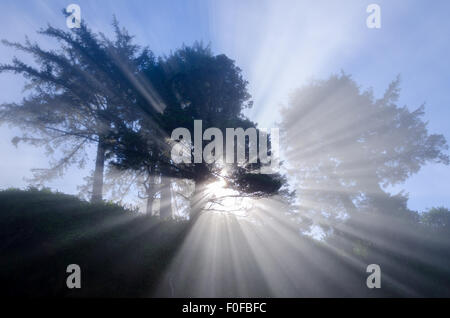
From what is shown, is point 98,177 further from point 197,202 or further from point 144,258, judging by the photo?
point 144,258

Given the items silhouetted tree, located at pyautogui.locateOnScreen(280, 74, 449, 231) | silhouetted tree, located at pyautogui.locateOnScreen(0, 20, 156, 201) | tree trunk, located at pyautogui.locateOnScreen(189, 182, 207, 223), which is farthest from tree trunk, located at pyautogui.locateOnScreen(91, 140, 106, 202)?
silhouetted tree, located at pyautogui.locateOnScreen(280, 74, 449, 231)

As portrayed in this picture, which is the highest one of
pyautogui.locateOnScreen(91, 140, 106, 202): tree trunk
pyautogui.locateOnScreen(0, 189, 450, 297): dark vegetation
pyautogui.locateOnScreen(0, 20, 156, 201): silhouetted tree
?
pyautogui.locateOnScreen(0, 20, 156, 201): silhouetted tree

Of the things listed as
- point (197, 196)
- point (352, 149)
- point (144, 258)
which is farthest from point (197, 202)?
point (352, 149)

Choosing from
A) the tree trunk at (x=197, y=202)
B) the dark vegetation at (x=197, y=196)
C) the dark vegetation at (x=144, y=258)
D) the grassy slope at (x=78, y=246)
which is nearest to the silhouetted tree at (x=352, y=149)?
the dark vegetation at (x=197, y=196)

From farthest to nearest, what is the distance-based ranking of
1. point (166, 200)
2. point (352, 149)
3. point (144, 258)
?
point (352, 149) → point (166, 200) → point (144, 258)

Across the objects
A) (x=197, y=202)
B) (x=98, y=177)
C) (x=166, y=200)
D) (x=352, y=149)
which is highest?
(x=352, y=149)

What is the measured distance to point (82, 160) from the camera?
48.4 ft

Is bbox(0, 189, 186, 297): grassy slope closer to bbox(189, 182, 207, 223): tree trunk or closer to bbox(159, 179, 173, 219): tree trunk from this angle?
bbox(189, 182, 207, 223): tree trunk

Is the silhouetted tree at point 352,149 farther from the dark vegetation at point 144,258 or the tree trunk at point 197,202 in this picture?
the tree trunk at point 197,202

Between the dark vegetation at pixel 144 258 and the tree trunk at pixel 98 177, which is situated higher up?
the tree trunk at pixel 98 177
